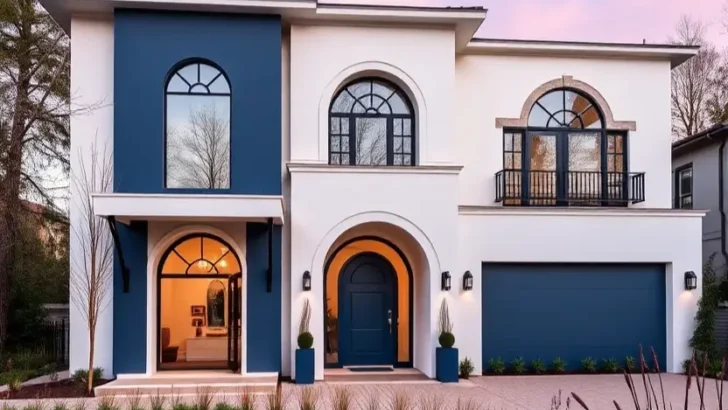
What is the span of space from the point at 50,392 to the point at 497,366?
8.46 m

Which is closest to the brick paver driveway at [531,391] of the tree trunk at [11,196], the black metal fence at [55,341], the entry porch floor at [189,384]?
the entry porch floor at [189,384]

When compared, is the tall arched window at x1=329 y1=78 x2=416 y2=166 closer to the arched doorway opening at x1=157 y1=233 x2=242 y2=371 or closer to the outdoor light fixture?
the arched doorway opening at x1=157 y1=233 x2=242 y2=371

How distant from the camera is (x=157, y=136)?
12109 mm

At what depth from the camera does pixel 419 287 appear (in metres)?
13.5

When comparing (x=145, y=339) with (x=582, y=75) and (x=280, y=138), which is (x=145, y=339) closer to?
(x=280, y=138)

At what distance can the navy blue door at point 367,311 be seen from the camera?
535 inches

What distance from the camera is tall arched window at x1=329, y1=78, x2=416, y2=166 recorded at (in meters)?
13.3

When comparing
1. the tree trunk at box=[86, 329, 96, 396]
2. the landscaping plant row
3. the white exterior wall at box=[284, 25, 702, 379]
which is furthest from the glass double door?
the tree trunk at box=[86, 329, 96, 396]

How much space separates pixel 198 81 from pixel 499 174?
21.6 feet

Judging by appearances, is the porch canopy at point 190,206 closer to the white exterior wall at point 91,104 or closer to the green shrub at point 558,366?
the white exterior wall at point 91,104

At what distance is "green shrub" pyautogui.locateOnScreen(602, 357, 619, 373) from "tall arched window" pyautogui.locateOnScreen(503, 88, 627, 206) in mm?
3408

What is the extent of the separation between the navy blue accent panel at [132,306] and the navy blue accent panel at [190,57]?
1015 mm

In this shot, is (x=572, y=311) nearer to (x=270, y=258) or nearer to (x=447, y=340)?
(x=447, y=340)

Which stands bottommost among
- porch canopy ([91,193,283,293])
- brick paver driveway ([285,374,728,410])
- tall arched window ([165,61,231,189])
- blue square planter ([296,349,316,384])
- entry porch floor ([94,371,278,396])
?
brick paver driveway ([285,374,728,410])
